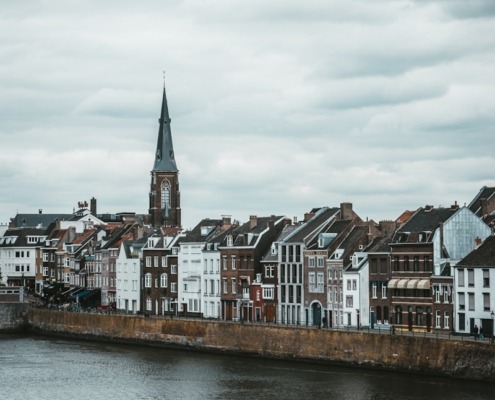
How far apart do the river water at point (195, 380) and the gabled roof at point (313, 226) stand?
12.3 meters

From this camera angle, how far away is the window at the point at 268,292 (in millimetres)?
97200

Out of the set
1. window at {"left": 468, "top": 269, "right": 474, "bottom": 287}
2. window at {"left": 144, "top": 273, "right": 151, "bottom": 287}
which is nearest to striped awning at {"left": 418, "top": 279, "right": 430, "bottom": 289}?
window at {"left": 468, "top": 269, "right": 474, "bottom": 287}

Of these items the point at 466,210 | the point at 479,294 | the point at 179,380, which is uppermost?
the point at 466,210

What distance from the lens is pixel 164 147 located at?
176 m

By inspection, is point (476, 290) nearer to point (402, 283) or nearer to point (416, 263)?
point (416, 263)

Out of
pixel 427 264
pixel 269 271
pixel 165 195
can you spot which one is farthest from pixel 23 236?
pixel 427 264

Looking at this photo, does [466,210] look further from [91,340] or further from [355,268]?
[91,340]

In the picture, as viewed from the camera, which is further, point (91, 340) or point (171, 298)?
point (171, 298)

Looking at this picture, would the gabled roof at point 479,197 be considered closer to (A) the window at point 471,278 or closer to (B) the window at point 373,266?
(B) the window at point 373,266

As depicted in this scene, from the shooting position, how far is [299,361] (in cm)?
8012

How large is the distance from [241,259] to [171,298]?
41.7 ft

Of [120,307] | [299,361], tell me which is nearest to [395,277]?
[299,361]

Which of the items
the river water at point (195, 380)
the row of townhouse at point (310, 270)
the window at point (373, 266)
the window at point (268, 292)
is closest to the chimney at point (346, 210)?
the row of townhouse at point (310, 270)

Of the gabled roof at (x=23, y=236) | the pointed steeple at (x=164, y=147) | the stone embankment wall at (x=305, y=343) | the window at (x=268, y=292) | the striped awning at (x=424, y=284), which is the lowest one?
the stone embankment wall at (x=305, y=343)
